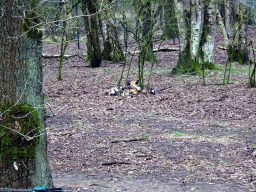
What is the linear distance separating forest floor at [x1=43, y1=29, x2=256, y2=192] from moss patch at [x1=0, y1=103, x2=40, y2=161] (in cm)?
72

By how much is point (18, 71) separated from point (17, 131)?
609 mm

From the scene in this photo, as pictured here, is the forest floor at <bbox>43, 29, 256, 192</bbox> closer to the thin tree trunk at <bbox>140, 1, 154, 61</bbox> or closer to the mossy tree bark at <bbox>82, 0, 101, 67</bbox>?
the thin tree trunk at <bbox>140, 1, 154, 61</bbox>

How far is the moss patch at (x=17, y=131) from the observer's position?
133 inches

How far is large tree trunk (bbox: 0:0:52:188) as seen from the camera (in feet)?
11.2

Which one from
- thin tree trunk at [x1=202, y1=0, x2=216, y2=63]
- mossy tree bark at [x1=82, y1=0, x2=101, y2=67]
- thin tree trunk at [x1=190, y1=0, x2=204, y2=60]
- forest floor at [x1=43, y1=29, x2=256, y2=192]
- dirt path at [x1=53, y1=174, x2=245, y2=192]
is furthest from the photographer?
mossy tree bark at [x1=82, y1=0, x2=101, y2=67]

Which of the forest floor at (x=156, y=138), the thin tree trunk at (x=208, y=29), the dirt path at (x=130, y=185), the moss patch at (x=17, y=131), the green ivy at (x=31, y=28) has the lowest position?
the dirt path at (x=130, y=185)

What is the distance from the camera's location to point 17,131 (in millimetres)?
3389

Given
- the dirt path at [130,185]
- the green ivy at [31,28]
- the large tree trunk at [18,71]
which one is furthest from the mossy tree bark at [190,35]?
the large tree trunk at [18,71]

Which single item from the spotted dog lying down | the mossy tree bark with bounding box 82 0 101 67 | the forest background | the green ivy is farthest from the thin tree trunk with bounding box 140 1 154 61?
the green ivy

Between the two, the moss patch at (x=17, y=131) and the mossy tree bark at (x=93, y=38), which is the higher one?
the mossy tree bark at (x=93, y=38)

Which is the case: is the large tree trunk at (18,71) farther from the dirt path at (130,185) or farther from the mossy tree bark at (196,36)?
the mossy tree bark at (196,36)

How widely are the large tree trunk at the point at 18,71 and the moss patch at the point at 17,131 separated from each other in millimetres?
49

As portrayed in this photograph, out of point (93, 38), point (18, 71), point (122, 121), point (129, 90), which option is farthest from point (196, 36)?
point (18, 71)

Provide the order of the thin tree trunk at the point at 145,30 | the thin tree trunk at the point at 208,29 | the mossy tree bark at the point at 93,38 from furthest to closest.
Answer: the mossy tree bark at the point at 93,38 < the thin tree trunk at the point at 208,29 < the thin tree trunk at the point at 145,30
